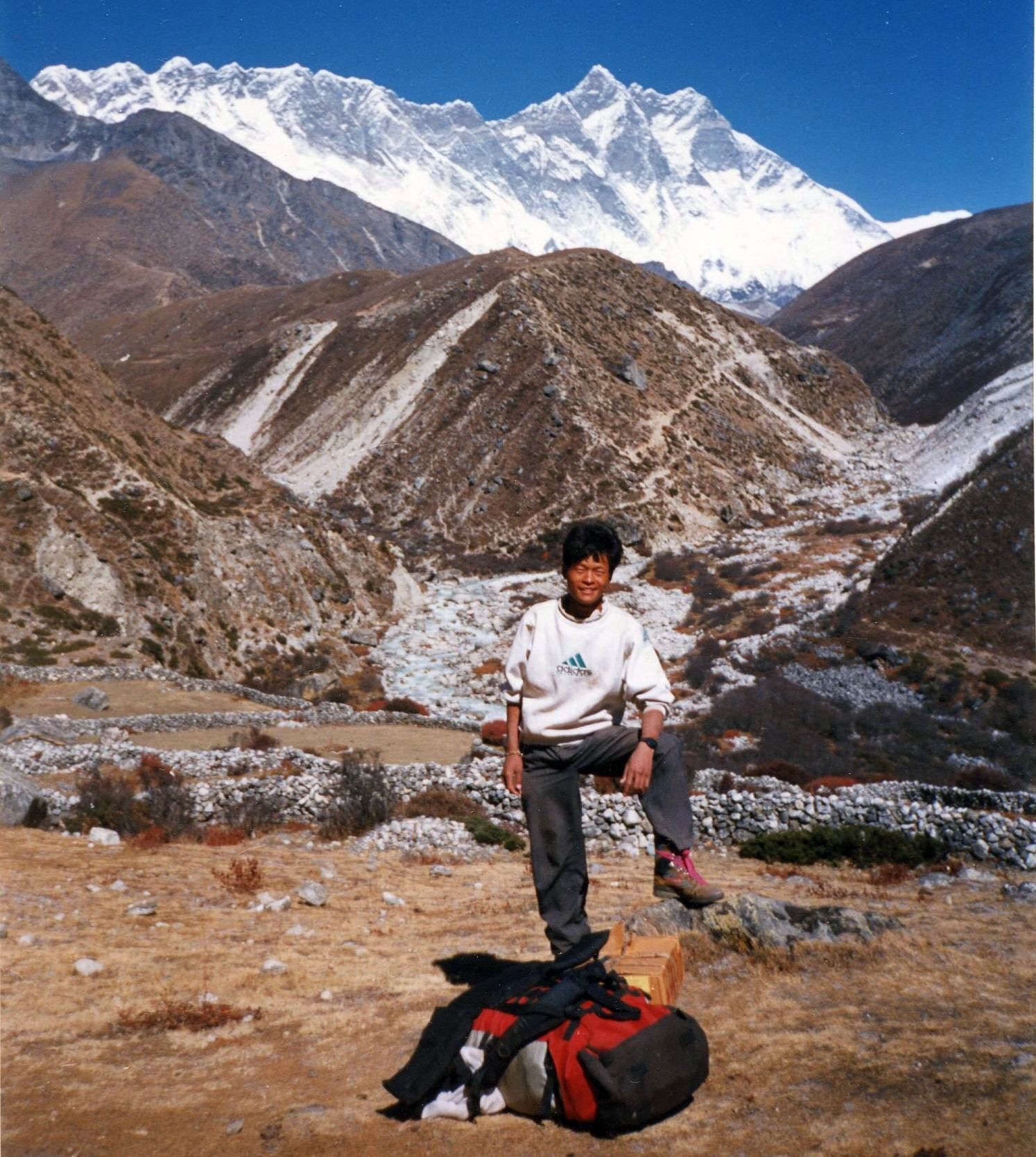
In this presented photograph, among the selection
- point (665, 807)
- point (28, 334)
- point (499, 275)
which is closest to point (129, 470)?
point (28, 334)

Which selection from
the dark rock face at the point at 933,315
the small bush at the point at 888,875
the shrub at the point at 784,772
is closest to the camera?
the small bush at the point at 888,875

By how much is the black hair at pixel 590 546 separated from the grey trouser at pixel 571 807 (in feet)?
3.38

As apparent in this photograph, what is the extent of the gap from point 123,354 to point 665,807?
12843 centimetres

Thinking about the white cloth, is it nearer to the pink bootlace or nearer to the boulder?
the pink bootlace

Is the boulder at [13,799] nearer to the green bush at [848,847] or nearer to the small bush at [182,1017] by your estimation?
the small bush at [182,1017]

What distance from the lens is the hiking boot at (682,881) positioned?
5816mm

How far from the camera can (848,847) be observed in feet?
35.2

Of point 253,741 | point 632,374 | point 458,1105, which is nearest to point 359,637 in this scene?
point 253,741

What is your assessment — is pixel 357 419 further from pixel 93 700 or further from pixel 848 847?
pixel 848 847

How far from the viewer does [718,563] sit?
50.5 metres

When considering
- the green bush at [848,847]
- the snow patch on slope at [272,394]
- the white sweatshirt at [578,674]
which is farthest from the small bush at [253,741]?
the snow patch on slope at [272,394]

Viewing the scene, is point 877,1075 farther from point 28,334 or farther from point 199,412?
point 199,412

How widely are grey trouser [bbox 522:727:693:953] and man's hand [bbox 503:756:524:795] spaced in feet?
0.21

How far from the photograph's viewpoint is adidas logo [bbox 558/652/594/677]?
543 cm
